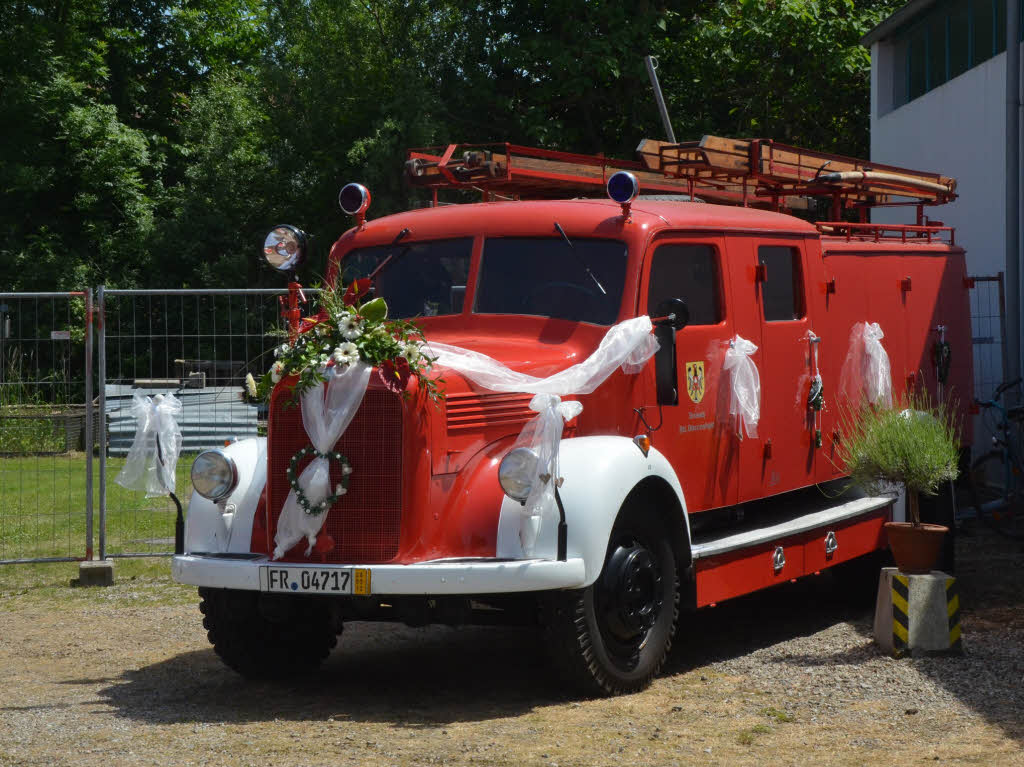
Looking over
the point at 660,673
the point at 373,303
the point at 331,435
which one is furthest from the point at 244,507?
the point at 660,673

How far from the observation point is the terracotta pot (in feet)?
25.4

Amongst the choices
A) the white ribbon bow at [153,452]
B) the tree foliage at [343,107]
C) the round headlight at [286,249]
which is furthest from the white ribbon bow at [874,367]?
the tree foliage at [343,107]

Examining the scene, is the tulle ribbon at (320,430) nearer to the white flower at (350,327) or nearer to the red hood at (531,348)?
the white flower at (350,327)

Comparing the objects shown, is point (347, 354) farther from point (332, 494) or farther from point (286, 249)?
point (286, 249)

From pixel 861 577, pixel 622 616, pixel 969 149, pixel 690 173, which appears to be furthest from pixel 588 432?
pixel 969 149

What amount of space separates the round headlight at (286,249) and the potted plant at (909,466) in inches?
128

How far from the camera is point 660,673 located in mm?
7496

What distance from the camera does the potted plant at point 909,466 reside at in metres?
7.75

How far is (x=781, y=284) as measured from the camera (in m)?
8.54

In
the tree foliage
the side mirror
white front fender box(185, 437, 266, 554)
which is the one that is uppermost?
the tree foliage

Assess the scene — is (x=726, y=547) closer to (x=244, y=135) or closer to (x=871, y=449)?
(x=871, y=449)

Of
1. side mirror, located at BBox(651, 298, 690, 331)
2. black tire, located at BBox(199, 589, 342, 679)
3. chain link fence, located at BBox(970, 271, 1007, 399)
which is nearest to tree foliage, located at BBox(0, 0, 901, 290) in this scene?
chain link fence, located at BBox(970, 271, 1007, 399)

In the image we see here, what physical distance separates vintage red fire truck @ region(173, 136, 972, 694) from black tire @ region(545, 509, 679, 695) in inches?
0.4

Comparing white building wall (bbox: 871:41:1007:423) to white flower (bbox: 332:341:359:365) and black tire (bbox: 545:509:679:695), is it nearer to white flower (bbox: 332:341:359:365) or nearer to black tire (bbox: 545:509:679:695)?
black tire (bbox: 545:509:679:695)
